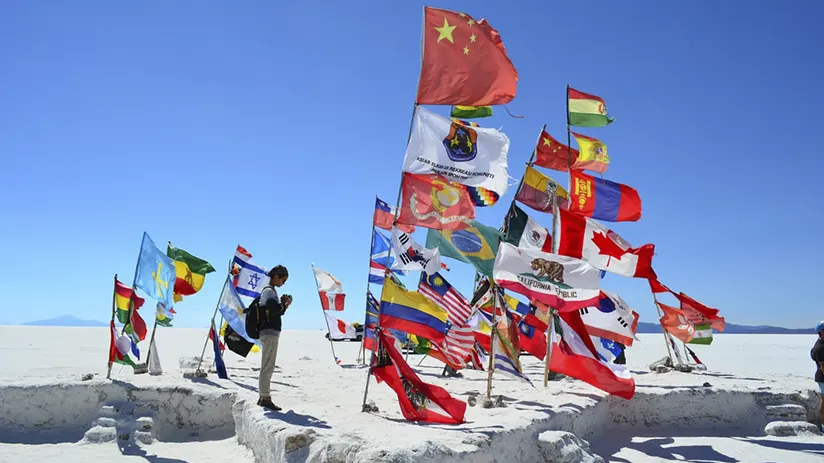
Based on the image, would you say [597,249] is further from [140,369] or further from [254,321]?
[140,369]

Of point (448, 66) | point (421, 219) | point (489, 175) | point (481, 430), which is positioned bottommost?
point (481, 430)

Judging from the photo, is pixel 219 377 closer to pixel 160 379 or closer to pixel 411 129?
pixel 160 379

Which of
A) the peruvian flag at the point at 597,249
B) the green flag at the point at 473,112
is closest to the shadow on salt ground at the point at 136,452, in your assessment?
the green flag at the point at 473,112

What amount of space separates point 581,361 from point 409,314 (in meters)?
3.50

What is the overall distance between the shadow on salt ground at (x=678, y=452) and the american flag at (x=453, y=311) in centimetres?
278

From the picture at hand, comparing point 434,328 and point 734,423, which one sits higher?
point 434,328

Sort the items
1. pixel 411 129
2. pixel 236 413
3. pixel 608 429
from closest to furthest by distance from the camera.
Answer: pixel 411 129 < pixel 236 413 < pixel 608 429

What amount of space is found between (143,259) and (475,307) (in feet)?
20.8

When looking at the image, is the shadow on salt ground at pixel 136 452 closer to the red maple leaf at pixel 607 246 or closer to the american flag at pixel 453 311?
the american flag at pixel 453 311

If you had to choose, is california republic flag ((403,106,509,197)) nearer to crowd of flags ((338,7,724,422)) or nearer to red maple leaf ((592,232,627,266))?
crowd of flags ((338,7,724,422))

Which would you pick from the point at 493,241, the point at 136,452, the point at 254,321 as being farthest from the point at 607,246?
the point at 136,452

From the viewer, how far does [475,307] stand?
9781 mm

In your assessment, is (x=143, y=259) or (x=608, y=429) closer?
(x=608, y=429)

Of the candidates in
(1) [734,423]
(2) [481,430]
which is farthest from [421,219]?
(1) [734,423]
